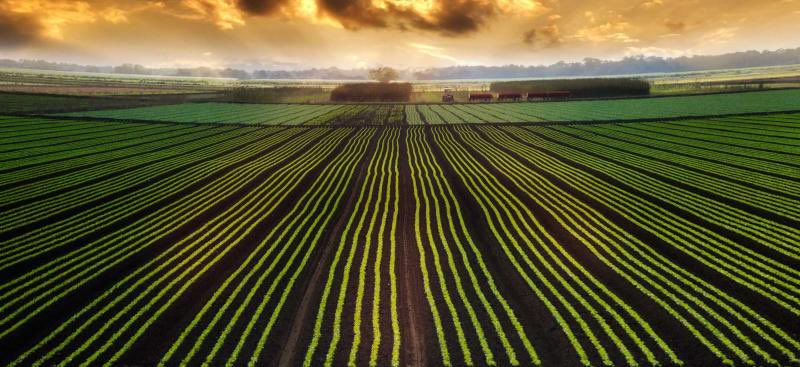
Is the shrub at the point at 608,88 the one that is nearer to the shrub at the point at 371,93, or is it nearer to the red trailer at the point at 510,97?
the red trailer at the point at 510,97

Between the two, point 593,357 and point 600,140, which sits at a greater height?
point 600,140

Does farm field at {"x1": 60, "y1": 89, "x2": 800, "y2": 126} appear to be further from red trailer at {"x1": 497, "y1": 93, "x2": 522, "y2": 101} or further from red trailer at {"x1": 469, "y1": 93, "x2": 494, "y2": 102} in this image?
red trailer at {"x1": 469, "y1": 93, "x2": 494, "y2": 102}

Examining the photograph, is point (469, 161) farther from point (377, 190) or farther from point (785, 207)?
point (785, 207)

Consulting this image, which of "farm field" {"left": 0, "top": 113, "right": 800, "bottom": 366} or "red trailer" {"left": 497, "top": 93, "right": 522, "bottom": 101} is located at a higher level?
"red trailer" {"left": 497, "top": 93, "right": 522, "bottom": 101}

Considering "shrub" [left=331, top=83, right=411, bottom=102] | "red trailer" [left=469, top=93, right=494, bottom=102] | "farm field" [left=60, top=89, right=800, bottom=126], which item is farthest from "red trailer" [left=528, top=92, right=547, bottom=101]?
"shrub" [left=331, top=83, right=411, bottom=102]

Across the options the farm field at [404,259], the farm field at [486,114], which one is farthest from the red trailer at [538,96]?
the farm field at [404,259]

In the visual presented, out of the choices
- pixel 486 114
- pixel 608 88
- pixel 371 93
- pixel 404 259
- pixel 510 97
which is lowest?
pixel 404 259

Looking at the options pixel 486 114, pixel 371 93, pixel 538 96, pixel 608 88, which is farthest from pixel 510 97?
pixel 371 93

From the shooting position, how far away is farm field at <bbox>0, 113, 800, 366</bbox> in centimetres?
1050

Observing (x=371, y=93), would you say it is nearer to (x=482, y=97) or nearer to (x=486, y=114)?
(x=482, y=97)

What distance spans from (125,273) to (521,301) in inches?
549

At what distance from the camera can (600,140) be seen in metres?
40.4

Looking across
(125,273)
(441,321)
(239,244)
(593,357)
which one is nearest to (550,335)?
(593,357)

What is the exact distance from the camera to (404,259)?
50.8 ft
